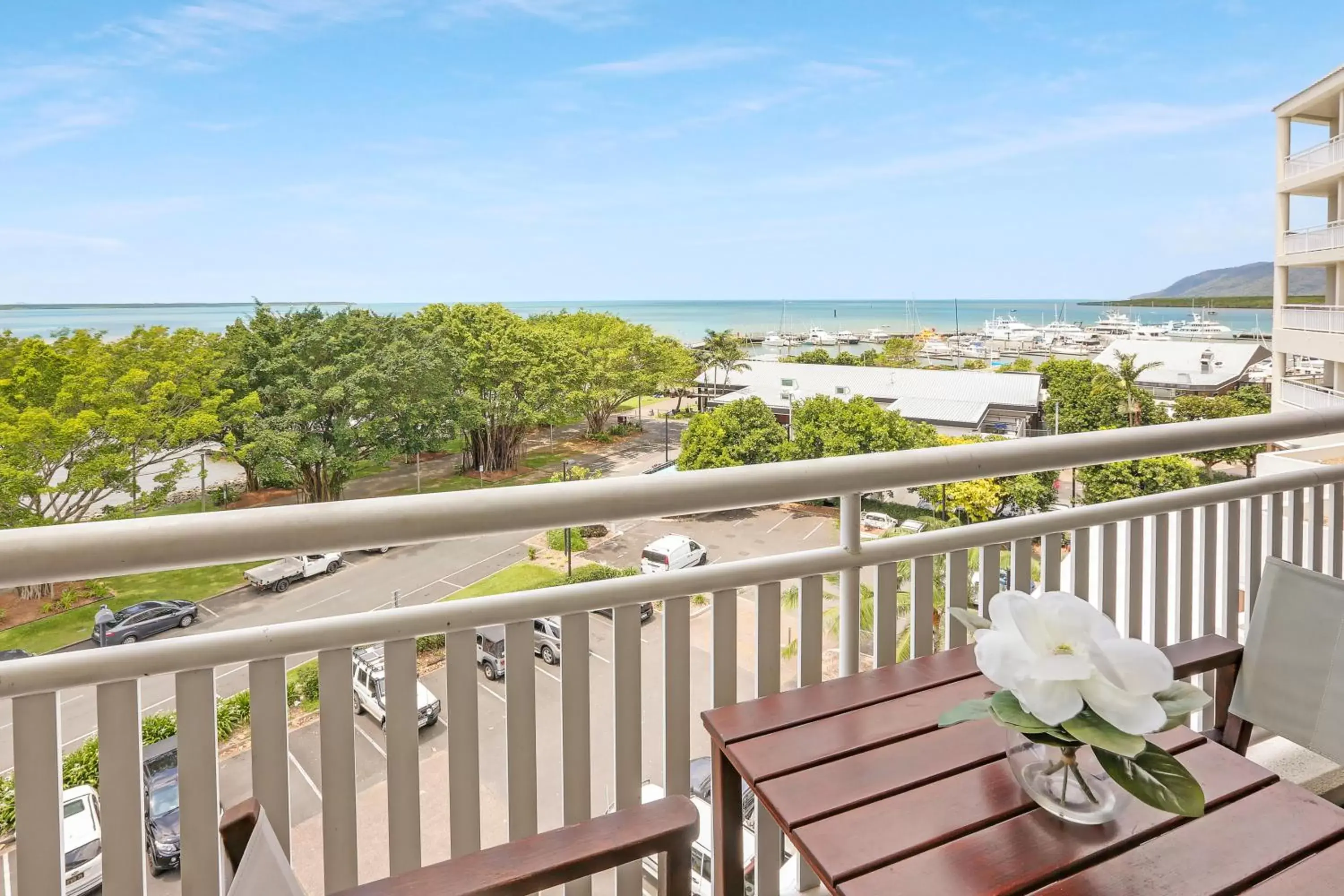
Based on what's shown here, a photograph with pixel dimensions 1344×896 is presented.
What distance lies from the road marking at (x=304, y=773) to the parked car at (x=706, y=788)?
0.50m

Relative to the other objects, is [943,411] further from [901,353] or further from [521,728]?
[521,728]

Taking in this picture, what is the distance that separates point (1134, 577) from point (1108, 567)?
69 millimetres

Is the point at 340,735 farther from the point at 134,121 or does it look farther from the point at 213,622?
the point at 134,121

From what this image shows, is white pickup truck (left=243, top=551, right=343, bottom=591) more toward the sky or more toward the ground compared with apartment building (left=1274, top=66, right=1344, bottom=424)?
more toward the ground

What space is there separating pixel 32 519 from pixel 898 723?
297 inches

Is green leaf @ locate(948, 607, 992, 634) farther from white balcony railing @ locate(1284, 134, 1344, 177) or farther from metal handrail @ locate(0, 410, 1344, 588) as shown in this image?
white balcony railing @ locate(1284, 134, 1344, 177)

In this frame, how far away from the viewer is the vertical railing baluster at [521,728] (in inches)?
37.0

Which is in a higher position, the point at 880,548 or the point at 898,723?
the point at 880,548

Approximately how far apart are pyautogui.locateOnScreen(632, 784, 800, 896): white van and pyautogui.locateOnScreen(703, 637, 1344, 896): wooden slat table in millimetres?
60

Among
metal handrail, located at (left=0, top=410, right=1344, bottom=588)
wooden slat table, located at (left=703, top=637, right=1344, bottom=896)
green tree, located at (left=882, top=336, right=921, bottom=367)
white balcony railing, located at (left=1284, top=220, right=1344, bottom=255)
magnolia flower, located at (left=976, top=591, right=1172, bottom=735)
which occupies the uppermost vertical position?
white balcony railing, located at (left=1284, top=220, right=1344, bottom=255)

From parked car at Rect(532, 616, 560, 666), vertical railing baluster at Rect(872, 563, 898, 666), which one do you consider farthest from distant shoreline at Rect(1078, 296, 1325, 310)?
parked car at Rect(532, 616, 560, 666)

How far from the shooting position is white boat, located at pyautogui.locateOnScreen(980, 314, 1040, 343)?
1177 centimetres

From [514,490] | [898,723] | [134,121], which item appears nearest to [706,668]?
[898,723]

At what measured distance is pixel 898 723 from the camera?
0.88 meters
